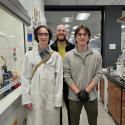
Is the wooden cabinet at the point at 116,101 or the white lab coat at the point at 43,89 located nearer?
the white lab coat at the point at 43,89

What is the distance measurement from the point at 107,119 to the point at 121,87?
0.96 meters

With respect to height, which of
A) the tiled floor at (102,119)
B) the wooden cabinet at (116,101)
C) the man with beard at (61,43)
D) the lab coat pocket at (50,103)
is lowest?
the tiled floor at (102,119)

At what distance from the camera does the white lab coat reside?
2.14 meters

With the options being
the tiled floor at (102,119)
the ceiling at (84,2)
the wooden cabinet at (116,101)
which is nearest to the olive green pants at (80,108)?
the wooden cabinet at (116,101)

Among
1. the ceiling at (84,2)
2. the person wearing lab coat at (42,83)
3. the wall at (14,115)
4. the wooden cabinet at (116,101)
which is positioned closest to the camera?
the wall at (14,115)

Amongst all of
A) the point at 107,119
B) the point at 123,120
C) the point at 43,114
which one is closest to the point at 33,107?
the point at 43,114

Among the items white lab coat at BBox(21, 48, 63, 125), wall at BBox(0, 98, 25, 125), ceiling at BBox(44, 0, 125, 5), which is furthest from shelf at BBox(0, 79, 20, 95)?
ceiling at BBox(44, 0, 125, 5)

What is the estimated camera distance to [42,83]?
6.99 ft

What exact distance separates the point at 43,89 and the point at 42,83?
0.07 m

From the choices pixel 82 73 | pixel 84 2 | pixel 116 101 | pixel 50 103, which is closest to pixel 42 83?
pixel 50 103

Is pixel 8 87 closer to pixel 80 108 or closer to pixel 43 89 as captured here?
pixel 43 89

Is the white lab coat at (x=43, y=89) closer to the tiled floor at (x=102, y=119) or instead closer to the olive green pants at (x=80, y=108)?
the olive green pants at (x=80, y=108)

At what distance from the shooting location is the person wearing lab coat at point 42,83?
84.2 inches

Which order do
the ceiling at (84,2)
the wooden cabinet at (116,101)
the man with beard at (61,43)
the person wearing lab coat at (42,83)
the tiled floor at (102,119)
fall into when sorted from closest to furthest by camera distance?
the person wearing lab coat at (42,83) < the man with beard at (61,43) < the wooden cabinet at (116,101) < the tiled floor at (102,119) < the ceiling at (84,2)
